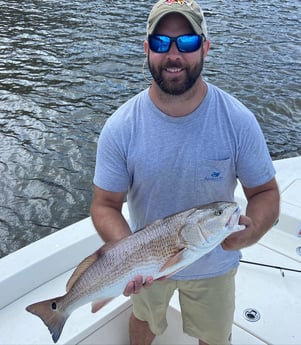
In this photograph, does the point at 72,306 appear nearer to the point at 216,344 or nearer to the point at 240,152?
the point at 216,344

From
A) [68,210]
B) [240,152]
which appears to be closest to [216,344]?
[240,152]

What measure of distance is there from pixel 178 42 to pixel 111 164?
669 mm

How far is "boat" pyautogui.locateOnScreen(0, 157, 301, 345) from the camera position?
113 inches

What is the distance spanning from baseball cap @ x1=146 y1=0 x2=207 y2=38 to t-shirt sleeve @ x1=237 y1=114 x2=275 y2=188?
0.51 meters

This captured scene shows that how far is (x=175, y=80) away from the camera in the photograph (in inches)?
84.7

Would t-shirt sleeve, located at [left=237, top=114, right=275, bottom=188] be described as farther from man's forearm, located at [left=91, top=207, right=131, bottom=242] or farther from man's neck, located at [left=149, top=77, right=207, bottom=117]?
man's forearm, located at [left=91, top=207, right=131, bottom=242]

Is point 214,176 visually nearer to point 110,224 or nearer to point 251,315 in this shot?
point 110,224

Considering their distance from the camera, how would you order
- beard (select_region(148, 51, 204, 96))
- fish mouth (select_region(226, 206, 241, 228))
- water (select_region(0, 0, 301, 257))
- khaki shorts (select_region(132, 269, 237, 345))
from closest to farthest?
fish mouth (select_region(226, 206, 241, 228))
beard (select_region(148, 51, 204, 96))
khaki shorts (select_region(132, 269, 237, 345))
water (select_region(0, 0, 301, 257))

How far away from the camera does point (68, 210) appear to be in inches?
242

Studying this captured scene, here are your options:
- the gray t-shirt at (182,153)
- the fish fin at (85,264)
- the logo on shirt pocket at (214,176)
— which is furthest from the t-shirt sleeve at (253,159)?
the fish fin at (85,264)

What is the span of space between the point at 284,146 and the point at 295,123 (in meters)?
0.84

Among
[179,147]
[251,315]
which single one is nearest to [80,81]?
[251,315]

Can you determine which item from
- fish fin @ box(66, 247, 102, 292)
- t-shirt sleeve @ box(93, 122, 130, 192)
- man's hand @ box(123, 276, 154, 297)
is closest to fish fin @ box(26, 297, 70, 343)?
fish fin @ box(66, 247, 102, 292)

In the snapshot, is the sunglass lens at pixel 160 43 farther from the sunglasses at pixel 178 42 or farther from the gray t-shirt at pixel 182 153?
the gray t-shirt at pixel 182 153
